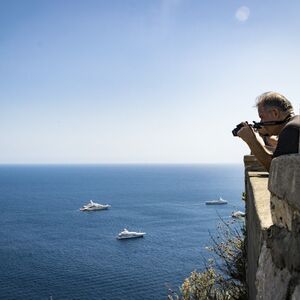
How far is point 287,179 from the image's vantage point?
1.85 m

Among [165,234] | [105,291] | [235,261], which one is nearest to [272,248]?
[235,261]

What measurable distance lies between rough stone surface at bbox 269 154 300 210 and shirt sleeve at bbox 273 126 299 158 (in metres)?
0.46

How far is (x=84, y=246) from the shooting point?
54719 mm

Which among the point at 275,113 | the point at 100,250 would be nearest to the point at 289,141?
the point at 275,113

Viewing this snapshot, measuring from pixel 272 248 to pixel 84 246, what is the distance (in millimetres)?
54921

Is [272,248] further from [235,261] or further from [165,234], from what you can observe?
[165,234]

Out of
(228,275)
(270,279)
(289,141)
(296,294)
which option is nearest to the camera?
(296,294)

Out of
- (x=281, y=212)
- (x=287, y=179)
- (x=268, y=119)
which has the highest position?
(x=268, y=119)

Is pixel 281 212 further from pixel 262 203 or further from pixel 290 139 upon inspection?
pixel 262 203

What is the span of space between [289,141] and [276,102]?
804 mm

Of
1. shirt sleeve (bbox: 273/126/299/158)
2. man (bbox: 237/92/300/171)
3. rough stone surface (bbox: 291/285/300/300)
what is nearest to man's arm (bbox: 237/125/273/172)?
man (bbox: 237/92/300/171)

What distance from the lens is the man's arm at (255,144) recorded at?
3.49 m

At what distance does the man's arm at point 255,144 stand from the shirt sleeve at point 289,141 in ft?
2.67

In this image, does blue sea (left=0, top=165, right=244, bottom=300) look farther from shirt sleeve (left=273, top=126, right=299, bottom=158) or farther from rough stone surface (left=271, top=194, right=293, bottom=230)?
rough stone surface (left=271, top=194, right=293, bottom=230)
